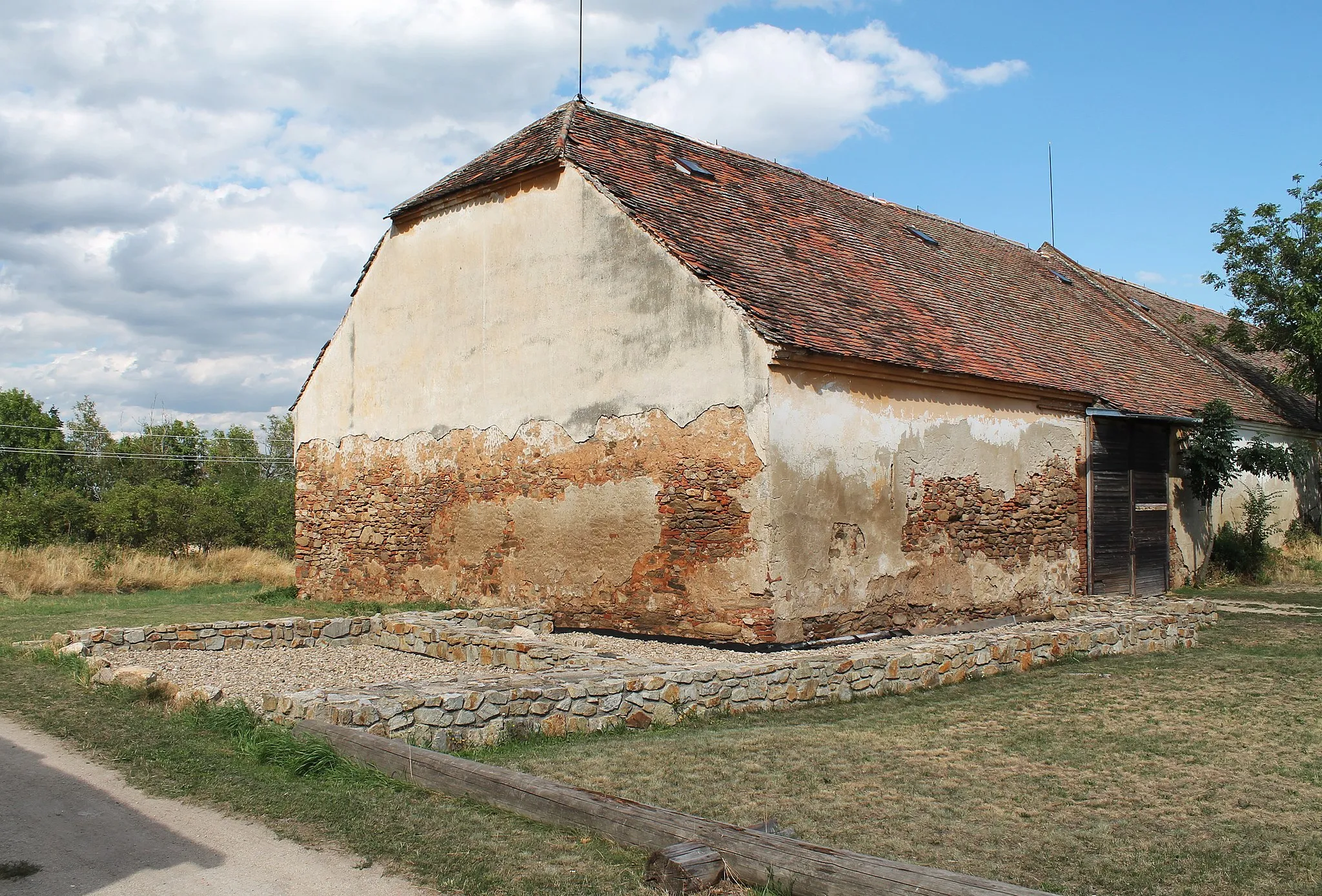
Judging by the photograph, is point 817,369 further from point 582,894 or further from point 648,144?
point 582,894

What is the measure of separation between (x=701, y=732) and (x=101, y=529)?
23197 millimetres

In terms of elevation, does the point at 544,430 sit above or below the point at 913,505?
above

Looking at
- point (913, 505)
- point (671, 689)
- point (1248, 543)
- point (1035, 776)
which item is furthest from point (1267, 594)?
point (671, 689)

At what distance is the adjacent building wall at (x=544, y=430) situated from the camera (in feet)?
40.7

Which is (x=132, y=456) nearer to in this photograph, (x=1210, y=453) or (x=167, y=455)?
(x=167, y=455)

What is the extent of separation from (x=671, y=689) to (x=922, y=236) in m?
13.9

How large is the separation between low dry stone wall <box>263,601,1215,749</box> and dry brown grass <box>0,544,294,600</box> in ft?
49.9

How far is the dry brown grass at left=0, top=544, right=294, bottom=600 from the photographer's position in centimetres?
2064

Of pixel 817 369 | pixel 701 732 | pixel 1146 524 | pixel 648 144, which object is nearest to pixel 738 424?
pixel 817 369

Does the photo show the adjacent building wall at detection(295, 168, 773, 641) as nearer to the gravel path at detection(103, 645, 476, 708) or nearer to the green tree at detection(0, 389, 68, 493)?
the gravel path at detection(103, 645, 476, 708)

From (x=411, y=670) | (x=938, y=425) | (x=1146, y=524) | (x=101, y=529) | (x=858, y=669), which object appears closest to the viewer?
(x=858, y=669)

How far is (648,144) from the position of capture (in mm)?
16344

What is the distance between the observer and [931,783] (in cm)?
667

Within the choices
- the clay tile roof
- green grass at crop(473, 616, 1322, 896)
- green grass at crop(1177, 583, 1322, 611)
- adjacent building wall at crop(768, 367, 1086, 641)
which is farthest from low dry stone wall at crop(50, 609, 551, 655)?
green grass at crop(1177, 583, 1322, 611)
